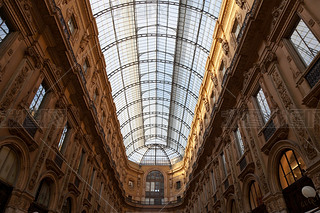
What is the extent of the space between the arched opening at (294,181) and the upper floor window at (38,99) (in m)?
12.5

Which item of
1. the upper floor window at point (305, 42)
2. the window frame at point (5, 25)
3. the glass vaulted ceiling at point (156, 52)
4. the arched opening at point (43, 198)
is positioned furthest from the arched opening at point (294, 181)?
the glass vaulted ceiling at point (156, 52)

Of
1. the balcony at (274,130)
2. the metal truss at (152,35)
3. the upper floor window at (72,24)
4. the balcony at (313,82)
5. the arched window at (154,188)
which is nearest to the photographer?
the balcony at (313,82)

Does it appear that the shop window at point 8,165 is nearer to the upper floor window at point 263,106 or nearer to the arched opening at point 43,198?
the arched opening at point 43,198

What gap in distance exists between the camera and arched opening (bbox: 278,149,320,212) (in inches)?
335

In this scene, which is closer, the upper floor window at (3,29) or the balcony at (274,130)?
the upper floor window at (3,29)

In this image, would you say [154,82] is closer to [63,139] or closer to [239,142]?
[239,142]

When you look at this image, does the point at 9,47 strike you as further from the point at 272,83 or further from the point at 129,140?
the point at 129,140

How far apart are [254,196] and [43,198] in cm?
1208

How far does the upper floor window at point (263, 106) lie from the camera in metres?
11.8

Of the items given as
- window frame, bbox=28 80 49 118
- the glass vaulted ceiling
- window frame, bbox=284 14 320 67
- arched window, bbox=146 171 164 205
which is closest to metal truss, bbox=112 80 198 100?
the glass vaulted ceiling

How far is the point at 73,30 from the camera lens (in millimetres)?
15914

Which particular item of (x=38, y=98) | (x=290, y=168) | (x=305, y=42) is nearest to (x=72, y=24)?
(x=38, y=98)

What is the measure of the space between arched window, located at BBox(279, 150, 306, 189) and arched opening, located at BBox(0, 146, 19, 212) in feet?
39.8

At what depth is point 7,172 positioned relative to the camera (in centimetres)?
948
